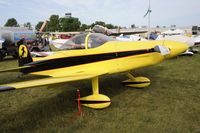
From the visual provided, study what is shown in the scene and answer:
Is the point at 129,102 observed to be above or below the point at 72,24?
below

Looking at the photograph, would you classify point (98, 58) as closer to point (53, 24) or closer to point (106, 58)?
point (106, 58)

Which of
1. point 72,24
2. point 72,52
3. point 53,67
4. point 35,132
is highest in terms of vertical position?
point 72,24

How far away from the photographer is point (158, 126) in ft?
12.8

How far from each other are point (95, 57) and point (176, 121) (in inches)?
98.3

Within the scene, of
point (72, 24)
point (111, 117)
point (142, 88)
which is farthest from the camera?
point (72, 24)

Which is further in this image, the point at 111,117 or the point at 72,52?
the point at 72,52

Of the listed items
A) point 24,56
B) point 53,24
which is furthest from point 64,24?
point 24,56

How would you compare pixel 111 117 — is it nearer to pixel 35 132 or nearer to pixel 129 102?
pixel 129 102

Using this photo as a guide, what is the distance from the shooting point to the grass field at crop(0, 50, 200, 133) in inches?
155

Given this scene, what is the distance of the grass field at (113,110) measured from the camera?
3.94 meters

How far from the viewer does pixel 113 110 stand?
4746mm

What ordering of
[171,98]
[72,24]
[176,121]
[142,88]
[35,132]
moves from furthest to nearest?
1. [72,24]
2. [142,88]
3. [171,98]
4. [176,121]
5. [35,132]

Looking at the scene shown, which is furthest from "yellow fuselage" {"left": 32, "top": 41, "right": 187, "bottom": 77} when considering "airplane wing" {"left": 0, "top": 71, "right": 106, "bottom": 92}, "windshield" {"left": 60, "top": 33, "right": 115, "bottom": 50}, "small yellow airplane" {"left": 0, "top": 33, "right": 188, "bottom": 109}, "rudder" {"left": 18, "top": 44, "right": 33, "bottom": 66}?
"rudder" {"left": 18, "top": 44, "right": 33, "bottom": 66}

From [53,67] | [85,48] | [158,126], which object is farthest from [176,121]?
[53,67]
